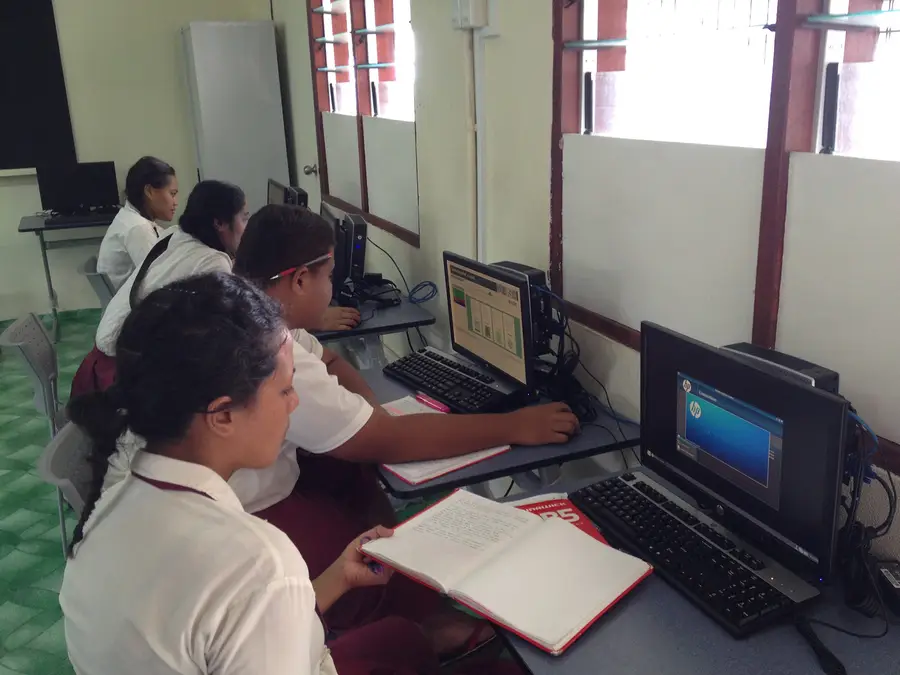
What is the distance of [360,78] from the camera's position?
367cm

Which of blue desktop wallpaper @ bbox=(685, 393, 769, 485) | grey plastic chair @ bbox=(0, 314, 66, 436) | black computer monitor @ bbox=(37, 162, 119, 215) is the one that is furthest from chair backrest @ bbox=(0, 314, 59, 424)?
black computer monitor @ bbox=(37, 162, 119, 215)

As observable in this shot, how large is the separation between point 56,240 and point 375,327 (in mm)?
3539

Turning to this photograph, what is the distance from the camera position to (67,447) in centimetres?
154

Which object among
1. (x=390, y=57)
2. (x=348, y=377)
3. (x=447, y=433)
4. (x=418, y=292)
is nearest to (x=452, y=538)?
(x=447, y=433)

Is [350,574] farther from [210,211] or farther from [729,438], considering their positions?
[210,211]

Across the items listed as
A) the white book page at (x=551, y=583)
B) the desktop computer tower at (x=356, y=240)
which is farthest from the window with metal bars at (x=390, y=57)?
the white book page at (x=551, y=583)

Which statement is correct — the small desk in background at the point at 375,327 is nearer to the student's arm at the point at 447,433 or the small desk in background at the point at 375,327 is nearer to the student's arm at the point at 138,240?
the student's arm at the point at 447,433

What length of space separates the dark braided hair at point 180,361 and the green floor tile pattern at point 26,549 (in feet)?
4.77

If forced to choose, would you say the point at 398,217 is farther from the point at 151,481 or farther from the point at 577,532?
the point at 151,481

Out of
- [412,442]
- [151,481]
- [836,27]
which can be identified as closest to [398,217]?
[412,442]

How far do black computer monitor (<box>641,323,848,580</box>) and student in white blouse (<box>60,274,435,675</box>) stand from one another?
714mm

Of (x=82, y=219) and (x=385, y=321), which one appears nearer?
(x=385, y=321)

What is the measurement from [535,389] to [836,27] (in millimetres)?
1032

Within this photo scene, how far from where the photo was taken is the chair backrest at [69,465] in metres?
1.48
